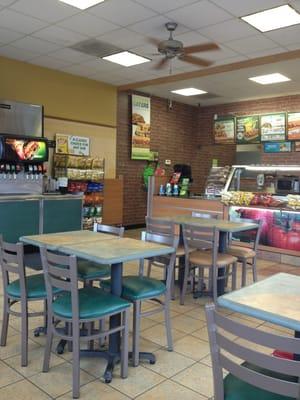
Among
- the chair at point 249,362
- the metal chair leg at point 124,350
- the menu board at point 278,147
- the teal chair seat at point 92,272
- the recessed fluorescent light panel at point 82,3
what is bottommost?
the metal chair leg at point 124,350

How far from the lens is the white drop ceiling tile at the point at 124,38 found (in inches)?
213

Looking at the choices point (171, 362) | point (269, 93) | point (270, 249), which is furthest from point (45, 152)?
point (269, 93)

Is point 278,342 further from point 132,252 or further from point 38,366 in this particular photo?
point 38,366

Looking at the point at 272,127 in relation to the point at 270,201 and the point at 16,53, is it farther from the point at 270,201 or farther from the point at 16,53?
the point at 16,53

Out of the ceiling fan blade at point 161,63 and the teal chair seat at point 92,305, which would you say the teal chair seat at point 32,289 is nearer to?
the teal chair seat at point 92,305

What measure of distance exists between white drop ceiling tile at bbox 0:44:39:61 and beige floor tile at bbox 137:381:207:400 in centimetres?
561

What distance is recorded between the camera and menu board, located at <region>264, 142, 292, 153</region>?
346 inches

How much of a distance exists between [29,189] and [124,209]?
3.12 metres

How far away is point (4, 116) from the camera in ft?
20.6

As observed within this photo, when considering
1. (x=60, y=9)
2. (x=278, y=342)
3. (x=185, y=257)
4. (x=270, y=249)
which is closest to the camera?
(x=278, y=342)

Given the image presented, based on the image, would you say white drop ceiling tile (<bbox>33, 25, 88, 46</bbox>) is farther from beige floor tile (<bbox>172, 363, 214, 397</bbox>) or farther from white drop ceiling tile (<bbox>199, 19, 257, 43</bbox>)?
beige floor tile (<bbox>172, 363, 214, 397</bbox>)

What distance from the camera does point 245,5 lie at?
4445 mm

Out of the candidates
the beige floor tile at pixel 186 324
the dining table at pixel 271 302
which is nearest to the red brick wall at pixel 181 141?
the beige floor tile at pixel 186 324

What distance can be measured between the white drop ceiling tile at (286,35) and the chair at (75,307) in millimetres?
4286
